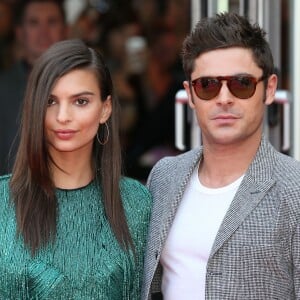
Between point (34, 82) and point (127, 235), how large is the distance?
579 millimetres

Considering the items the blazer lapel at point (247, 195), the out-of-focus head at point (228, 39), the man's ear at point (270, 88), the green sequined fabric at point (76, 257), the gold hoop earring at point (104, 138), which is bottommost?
the green sequined fabric at point (76, 257)

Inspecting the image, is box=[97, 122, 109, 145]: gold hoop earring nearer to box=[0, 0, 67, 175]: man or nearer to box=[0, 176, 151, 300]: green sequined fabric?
box=[0, 176, 151, 300]: green sequined fabric

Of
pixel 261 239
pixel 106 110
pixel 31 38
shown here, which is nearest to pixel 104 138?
pixel 106 110

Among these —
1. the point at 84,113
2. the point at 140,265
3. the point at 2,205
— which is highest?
the point at 84,113

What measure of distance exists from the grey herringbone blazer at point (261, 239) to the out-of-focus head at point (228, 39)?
1.01 ft

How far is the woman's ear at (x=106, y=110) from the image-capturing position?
285 cm

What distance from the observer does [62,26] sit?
5.73 metres

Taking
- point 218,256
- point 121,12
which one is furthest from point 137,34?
point 218,256

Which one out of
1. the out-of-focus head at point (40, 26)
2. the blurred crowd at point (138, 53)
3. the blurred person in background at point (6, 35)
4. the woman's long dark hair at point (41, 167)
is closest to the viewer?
the woman's long dark hair at point (41, 167)

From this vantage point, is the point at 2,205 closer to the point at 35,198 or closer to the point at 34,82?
the point at 35,198

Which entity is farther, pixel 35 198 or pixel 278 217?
pixel 35 198

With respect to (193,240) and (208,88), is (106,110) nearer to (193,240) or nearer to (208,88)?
(208,88)

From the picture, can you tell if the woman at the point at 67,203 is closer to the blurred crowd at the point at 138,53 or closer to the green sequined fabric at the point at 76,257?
the green sequined fabric at the point at 76,257

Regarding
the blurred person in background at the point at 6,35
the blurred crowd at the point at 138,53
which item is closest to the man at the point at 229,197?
the blurred crowd at the point at 138,53
